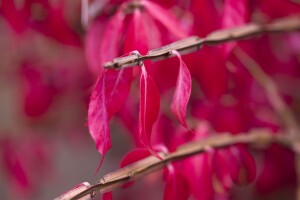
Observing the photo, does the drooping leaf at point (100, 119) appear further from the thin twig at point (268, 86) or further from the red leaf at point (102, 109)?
the thin twig at point (268, 86)

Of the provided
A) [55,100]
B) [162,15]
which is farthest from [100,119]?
[55,100]

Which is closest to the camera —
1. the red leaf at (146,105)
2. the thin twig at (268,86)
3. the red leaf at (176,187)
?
the red leaf at (146,105)

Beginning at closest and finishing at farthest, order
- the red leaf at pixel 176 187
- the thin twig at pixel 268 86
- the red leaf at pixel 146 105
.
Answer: the red leaf at pixel 146 105, the red leaf at pixel 176 187, the thin twig at pixel 268 86

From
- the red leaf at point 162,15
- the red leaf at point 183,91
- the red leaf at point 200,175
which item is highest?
the red leaf at point 162,15

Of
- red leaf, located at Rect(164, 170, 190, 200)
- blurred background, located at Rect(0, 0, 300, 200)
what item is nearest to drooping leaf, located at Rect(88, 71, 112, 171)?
red leaf, located at Rect(164, 170, 190, 200)

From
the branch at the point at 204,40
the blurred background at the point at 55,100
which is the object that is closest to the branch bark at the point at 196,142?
the branch at the point at 204,40

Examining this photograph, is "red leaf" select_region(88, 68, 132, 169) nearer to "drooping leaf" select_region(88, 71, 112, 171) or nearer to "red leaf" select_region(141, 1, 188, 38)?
"drooping leaf" select_region(88, 71, 112, 171)

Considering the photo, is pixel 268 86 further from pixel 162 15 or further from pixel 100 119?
pixel 100 119
